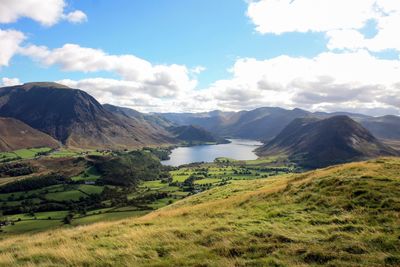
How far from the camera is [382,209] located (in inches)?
848

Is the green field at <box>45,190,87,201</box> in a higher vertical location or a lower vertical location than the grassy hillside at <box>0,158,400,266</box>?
lower

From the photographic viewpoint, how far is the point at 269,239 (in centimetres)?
1773

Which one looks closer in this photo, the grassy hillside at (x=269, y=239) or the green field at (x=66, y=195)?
the grassy hillside at (x=269, y=239)

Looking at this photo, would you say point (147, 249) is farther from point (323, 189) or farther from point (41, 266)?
point (323, 189)

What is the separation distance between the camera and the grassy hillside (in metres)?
14.9

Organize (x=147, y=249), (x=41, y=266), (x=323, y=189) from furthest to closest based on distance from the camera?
(x=323, y=189)
(x=147, y=249)
(x=41, y=266)

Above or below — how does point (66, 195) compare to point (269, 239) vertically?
below

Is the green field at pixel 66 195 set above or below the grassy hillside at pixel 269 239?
below

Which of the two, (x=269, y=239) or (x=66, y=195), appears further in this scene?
(x=66, y=195)

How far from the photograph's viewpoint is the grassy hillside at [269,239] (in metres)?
14.9

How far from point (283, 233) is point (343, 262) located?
4.96m

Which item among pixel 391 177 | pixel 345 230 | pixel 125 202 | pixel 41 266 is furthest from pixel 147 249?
pixel 125 202

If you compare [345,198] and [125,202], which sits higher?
[345,198]

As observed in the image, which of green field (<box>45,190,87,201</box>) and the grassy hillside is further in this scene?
green field (<box>45,190,87,201</box>)
